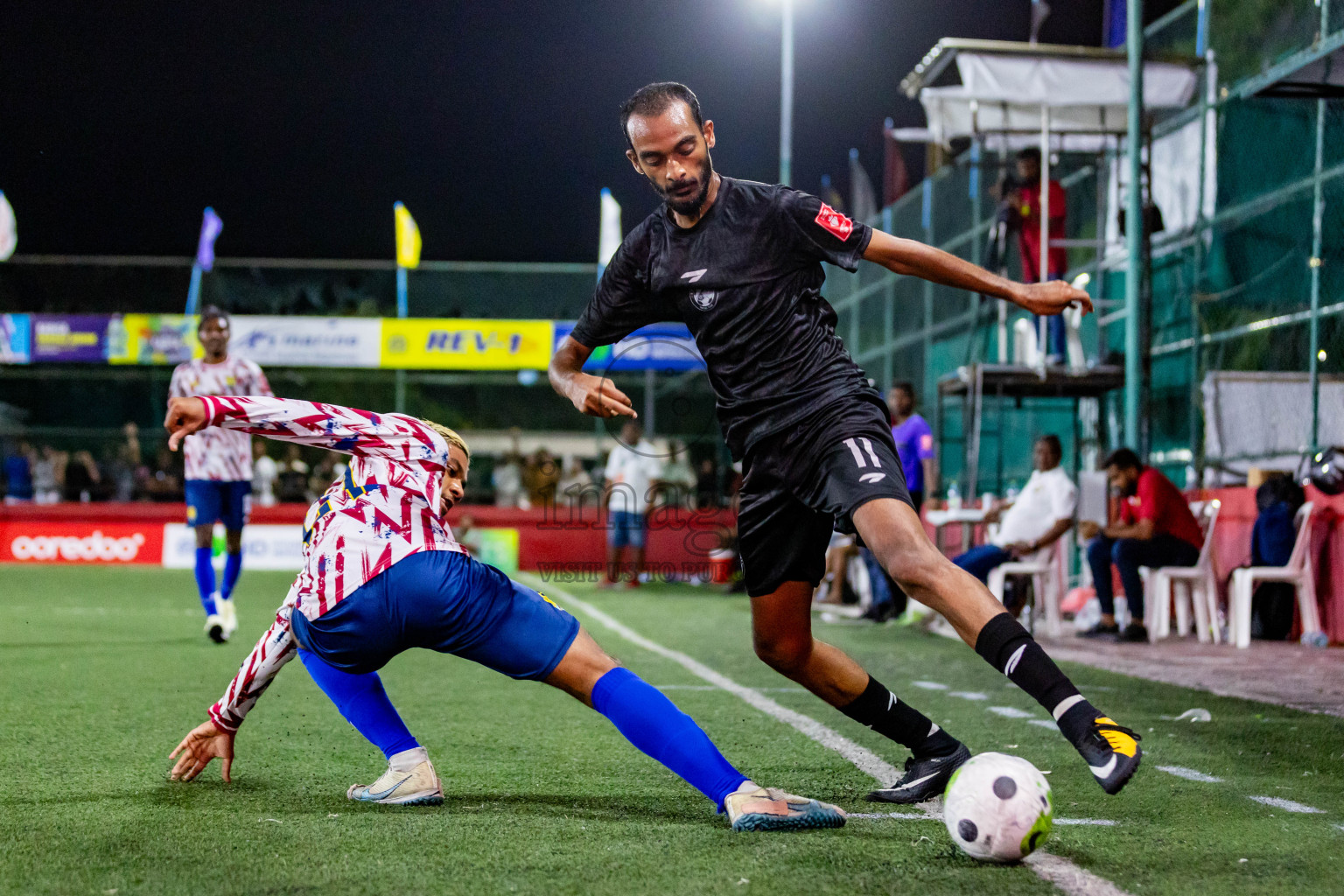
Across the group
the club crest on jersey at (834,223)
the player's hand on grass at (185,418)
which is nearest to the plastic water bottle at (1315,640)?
the club crest on jersey at (834,223)

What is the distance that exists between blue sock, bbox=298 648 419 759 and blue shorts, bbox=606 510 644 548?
12.5m

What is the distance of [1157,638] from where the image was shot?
10703 millimetres

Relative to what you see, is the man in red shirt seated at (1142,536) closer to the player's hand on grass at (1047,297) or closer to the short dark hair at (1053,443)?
the short dark hair at (1053,443)

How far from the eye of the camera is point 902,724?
418cm

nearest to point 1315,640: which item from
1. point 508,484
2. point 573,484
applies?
point 573,484

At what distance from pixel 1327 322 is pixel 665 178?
917 cm

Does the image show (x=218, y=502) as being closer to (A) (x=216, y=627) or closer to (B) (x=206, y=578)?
(B) (x=206, y=578)

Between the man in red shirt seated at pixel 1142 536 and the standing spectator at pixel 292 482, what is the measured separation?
44.3 feet

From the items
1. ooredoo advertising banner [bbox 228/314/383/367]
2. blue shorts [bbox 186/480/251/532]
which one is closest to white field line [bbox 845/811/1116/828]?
blue shorts [bbox 186/480/251/532]

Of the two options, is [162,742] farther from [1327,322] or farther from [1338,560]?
[1327,322]

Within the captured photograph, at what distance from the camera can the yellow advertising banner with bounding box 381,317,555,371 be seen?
2161cm

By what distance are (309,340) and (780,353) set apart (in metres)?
18.6

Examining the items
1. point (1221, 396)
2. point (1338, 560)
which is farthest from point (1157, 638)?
point (1221, 396)

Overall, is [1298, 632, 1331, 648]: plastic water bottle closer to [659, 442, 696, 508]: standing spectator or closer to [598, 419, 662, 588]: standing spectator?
[598, 419, 662, 588]: standing spectator
